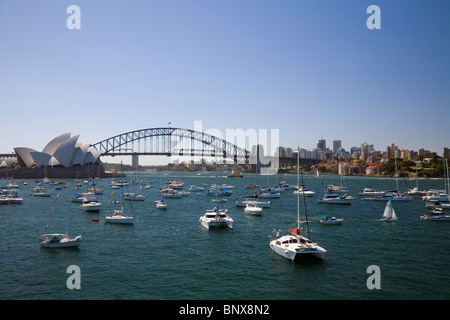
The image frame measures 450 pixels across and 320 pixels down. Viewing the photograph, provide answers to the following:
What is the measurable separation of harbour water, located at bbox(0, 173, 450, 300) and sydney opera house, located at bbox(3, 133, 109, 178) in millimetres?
129534

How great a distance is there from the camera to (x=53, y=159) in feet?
525

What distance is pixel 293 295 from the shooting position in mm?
17391

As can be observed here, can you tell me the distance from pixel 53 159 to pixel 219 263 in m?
163

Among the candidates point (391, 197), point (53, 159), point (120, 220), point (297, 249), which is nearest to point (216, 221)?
point (120, 220)

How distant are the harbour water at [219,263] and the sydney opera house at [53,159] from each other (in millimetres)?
129534

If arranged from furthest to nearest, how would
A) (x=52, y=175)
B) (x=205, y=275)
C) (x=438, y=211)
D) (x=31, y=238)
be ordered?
(x=52, y=175), (x=438, y=211), (x=31, y=238), (x=205, y=275)

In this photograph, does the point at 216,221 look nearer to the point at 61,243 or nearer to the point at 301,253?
the point at 301,253

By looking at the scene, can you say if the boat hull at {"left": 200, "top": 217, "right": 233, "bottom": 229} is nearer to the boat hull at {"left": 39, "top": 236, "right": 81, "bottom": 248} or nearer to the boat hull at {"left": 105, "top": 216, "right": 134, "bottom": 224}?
the boat hull at {"left": 105, "top": 216, "right": 134, "bottom": 224}

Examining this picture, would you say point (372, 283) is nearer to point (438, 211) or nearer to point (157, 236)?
point (157, 236)

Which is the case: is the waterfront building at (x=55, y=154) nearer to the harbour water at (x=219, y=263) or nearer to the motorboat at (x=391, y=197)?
the harbour water at (x=219, y=263)
